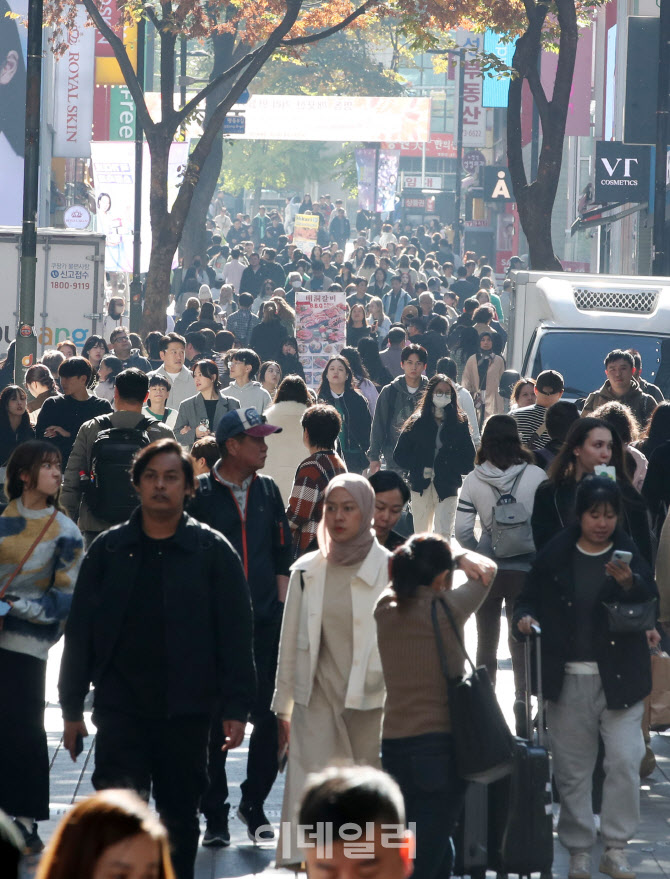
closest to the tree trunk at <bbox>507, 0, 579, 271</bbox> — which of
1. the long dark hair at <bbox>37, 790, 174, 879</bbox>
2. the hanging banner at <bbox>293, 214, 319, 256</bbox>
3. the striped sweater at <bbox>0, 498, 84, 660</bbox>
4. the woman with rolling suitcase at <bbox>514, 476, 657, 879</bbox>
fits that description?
the woman with rolling suitcase at <bbox>514, 476, 657, 879</bbox>

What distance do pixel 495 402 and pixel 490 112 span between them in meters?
53.4

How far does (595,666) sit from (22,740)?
2.24 m

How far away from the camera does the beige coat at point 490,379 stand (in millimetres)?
19406

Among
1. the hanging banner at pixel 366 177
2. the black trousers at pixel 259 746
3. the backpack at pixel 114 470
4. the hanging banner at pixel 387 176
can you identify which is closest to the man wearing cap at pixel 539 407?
the backpack at pixel 114 470

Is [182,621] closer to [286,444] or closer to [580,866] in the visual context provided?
[580,866]

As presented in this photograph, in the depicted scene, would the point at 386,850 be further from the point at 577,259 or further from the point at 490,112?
the point at 490,112

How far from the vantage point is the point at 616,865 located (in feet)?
21.4

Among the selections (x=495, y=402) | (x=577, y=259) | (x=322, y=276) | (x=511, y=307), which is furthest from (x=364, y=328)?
(x=577, y=259)

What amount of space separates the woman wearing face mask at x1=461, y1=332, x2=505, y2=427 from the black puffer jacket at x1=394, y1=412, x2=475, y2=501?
23.4ft

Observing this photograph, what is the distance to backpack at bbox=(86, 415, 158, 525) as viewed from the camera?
29.5 ft

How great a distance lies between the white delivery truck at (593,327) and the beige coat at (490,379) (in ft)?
11.1

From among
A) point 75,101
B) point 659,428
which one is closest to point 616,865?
point 659,428

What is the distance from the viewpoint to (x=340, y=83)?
63969 millimetres

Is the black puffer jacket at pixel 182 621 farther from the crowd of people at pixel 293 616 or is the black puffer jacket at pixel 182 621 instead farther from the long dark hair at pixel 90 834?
the long dark hair at pixel 90 834
